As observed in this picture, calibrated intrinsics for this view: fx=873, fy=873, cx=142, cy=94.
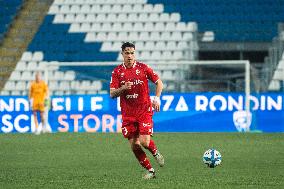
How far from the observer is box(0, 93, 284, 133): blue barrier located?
25203mm

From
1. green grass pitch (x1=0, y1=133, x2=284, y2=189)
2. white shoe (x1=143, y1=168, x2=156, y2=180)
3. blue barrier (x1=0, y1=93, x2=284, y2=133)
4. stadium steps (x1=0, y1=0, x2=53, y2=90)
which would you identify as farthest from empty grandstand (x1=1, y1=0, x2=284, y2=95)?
white shoe (x1=143, y1=168, x2=156, y2=180)

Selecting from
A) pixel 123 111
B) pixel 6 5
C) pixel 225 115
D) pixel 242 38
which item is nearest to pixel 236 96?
pixel 225 115

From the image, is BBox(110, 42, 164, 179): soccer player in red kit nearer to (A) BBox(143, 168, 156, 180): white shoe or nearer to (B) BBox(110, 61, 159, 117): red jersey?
(B) BBox(110, 61, 159, 117): red jersey

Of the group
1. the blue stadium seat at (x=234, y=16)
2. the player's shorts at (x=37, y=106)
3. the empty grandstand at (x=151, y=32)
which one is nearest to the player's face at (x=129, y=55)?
the player's shorts at (x=37, y=106)

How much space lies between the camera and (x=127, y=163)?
1361 centimetres

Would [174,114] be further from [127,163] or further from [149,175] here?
[149,175]

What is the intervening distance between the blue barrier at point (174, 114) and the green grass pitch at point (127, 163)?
3.96 m

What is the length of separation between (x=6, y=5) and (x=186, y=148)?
16.0m

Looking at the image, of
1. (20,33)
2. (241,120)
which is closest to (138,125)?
(241,120)

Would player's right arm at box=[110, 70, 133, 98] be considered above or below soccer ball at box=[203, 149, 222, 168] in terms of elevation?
above

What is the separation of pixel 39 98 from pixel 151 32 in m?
7.06

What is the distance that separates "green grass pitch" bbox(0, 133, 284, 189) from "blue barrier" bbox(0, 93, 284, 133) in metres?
3.96

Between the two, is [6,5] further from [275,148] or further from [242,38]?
[275,148]

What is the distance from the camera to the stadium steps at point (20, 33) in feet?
97.8
